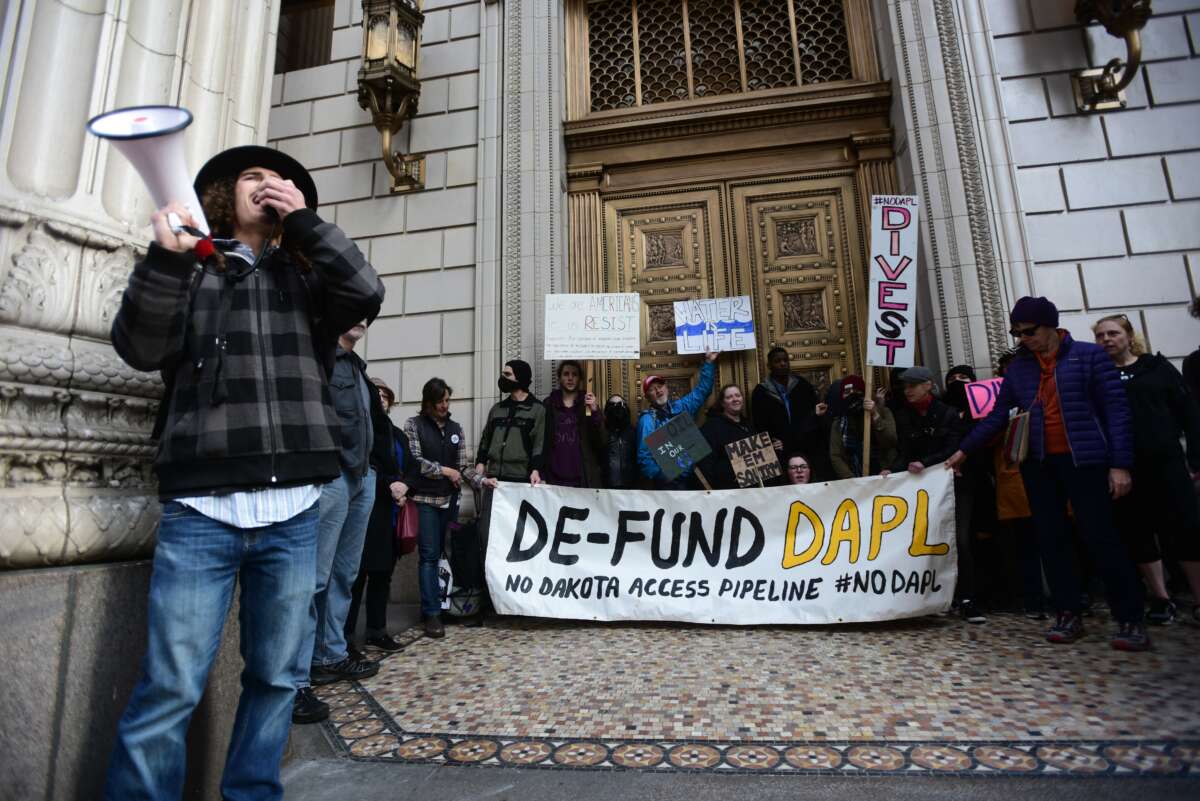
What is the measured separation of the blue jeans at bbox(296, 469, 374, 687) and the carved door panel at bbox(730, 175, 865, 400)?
13.9 ft

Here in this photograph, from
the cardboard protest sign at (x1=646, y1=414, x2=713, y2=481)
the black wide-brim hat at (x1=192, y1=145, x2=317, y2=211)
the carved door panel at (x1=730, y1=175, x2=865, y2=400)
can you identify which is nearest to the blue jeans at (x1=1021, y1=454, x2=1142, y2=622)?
the cardboard protest sign at (x1=646, y1=414, x2=713, y2=481)

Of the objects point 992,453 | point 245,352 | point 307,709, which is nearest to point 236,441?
point 245,352

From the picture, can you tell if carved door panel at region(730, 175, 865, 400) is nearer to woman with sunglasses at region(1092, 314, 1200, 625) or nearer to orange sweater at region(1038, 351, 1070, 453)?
orange sweater at region(1038, 351, 1070, 453)

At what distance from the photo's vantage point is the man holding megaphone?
1552 millimetres

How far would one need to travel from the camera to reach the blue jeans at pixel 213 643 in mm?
1503

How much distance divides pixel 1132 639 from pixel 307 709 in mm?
4297

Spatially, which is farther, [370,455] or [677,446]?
[677,446]

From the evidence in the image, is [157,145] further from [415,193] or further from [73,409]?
[415,193]

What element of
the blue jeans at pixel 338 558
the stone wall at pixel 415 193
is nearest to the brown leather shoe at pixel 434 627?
the blue jeans at pixel 338 558

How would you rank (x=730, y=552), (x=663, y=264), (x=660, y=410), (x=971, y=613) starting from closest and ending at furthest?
(x=971, y=613) < (x=730, y=552) < (x=660, y=410) < (x=663, y=264)

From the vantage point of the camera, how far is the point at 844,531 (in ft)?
14.9

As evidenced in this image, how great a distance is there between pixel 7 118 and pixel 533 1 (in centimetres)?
672

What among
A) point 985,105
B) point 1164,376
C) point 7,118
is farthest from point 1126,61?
point 7,118

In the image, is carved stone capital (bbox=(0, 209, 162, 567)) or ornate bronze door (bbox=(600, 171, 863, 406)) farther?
ornate bronze door (bbox=(600, 171, 863, 406))
